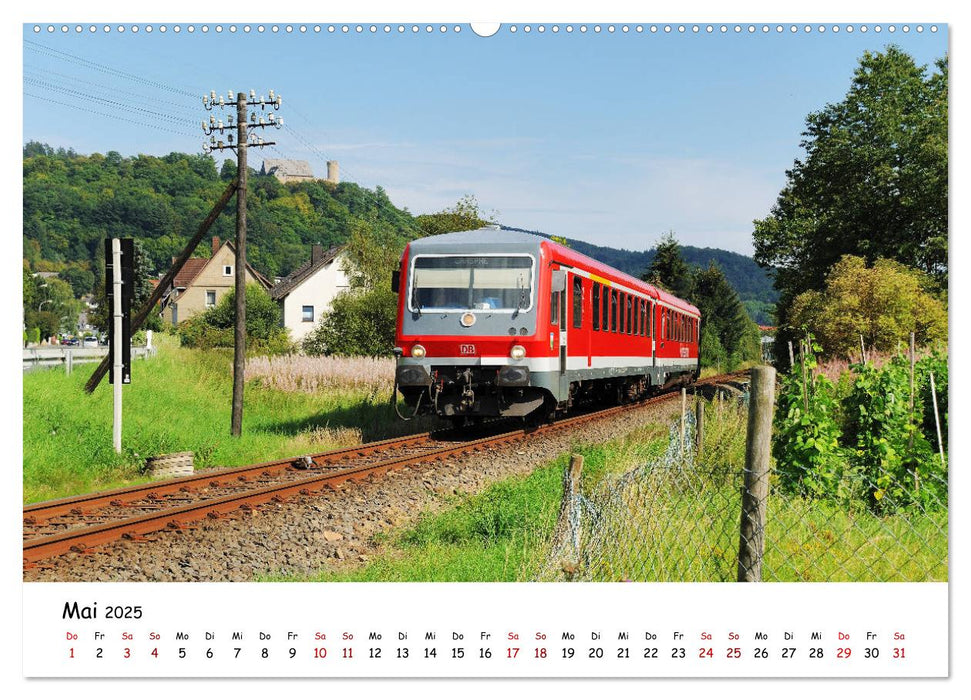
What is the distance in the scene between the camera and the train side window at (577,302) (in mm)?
15022

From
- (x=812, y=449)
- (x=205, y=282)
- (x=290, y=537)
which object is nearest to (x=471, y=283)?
(x=812, y=449)

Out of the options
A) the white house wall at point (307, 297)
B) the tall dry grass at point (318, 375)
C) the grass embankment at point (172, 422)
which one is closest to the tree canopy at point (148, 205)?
the grass embankment at point (172, 422)

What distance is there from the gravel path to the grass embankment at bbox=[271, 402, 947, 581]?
15.8 inches

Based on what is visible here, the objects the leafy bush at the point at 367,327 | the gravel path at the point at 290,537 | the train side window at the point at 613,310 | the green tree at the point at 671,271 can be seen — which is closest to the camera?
the gravel path at the point at 290,537

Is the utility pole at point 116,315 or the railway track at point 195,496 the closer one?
the railway track at point 195,496

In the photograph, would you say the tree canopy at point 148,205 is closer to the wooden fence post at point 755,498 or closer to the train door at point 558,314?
the train door at point 558,314

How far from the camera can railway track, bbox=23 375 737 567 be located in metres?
7.96

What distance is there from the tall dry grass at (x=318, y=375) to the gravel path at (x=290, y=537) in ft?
29.6

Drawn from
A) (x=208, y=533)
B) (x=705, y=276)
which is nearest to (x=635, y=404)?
(x=208, y=533)

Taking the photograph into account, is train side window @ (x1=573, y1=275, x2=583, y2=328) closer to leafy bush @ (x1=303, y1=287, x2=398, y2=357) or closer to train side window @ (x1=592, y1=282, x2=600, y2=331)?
train side window @ (x1=592, y1=282, x2=600, y2=331)

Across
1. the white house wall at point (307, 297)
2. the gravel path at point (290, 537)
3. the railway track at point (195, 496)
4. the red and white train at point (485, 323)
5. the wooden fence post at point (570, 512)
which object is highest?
the white house wall at point (307, 297)

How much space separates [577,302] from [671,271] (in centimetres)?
3819

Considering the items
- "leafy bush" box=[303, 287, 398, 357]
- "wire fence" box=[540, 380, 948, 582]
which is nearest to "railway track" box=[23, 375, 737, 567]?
"wire fence" box=[540, 380, 948, 582]
